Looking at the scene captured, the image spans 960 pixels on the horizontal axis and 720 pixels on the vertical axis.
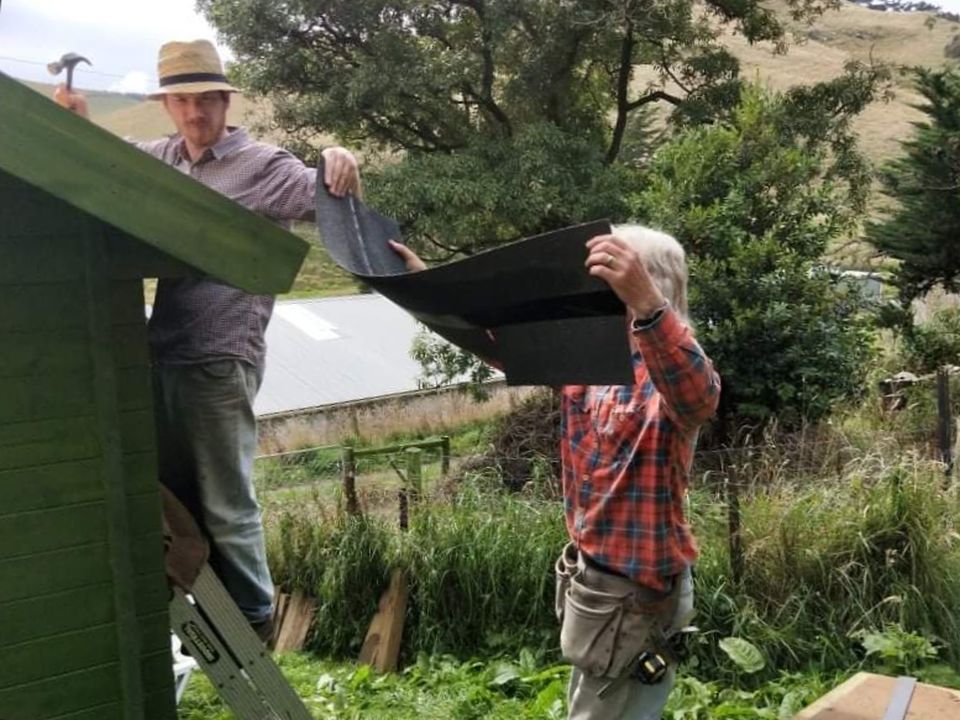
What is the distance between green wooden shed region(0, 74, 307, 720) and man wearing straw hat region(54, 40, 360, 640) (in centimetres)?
60

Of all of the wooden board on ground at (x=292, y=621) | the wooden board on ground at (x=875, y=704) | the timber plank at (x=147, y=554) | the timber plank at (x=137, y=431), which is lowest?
the wooden board on ground at (x=292, y=621)

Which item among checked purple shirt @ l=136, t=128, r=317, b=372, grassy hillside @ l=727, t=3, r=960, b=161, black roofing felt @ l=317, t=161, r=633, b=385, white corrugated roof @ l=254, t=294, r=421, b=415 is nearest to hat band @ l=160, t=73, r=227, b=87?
checked purple shirt @ l=136, t=128, r=317, b=372

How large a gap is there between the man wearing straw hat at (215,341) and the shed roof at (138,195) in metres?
0.79

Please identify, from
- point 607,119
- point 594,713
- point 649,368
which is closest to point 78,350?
point 649,368

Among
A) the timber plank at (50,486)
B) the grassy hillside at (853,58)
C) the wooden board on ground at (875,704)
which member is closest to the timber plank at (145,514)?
the timber plank at (50,486)

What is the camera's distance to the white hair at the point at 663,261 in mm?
2348

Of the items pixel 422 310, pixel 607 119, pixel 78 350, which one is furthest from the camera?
pixel 607 119

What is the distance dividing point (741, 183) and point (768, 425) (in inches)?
96.9

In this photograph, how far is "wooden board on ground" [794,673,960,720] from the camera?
2623 millimetres

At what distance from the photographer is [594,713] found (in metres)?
2.58

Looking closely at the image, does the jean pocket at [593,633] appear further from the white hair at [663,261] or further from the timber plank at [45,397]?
A: the timber plank at [45,397]

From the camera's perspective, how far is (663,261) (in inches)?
93.0

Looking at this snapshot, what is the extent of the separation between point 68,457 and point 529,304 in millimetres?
999

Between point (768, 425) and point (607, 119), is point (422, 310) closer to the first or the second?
point (768, 425)
